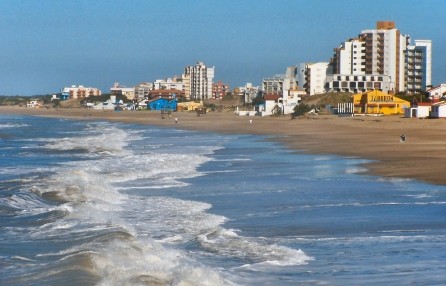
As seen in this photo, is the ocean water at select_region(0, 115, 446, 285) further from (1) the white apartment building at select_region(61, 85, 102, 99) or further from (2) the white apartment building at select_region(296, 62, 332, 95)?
(1) the white apartment building at select_region(61, 85, 102, 99)

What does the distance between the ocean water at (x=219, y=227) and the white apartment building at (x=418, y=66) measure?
72706 mm

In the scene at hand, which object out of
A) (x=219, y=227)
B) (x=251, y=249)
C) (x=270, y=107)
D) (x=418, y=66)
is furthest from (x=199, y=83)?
(x=251, y=249)

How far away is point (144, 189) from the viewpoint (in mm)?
15461

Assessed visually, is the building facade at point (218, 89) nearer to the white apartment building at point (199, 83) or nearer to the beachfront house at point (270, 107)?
the white apartment building at point (199, 83)

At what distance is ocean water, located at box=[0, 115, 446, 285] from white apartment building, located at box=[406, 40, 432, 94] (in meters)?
72.7

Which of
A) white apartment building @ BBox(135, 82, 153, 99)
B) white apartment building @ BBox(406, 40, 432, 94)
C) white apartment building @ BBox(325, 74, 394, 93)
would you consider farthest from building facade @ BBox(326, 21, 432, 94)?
white apartment building @ BBox(135, 82, 153, 99)

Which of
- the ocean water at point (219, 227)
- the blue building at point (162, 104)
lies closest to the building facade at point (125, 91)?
the blue building at point (162, 104)

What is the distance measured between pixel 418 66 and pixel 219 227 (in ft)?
274

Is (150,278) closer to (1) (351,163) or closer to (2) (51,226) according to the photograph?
(2) (51,226)

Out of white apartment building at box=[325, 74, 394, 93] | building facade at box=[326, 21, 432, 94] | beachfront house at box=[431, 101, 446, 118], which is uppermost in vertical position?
building facade at box=[326, 21, 432, 94]

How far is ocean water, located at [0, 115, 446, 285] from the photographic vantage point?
300 inches

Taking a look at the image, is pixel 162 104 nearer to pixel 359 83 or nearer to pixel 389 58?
pixel 389 58

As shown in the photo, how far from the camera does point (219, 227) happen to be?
10.6m

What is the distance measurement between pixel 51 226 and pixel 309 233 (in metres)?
3.34
